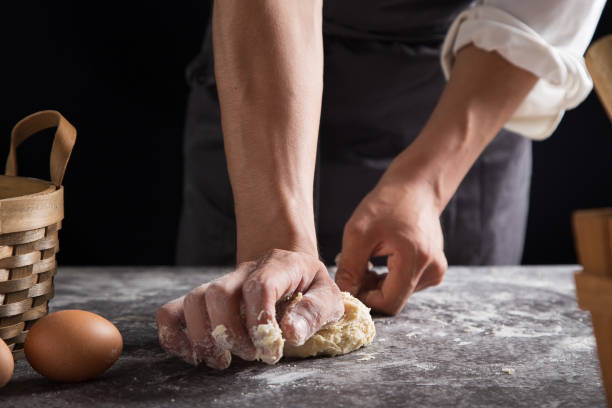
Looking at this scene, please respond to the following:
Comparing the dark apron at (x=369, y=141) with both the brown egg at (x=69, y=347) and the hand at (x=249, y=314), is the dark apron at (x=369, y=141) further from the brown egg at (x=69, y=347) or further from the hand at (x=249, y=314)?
the brown egg at (x=69, y=347)

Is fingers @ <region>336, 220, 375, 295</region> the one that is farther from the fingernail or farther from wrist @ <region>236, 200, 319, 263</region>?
the fingernail

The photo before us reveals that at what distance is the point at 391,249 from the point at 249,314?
38 cm

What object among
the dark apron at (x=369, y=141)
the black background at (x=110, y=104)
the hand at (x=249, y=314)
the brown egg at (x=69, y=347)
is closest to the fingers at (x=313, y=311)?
the hand at (x=249, y=314)

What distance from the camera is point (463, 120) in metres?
1.35

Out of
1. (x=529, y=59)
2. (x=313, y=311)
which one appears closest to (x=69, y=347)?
(x=313, y=311)

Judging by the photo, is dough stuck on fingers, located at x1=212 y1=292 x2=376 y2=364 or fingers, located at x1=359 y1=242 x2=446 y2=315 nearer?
dough stuck on fingers, located at x1=212 y1=292 x2=376 y2=364

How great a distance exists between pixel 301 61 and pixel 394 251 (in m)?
0.35

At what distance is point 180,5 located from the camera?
93.9 inches

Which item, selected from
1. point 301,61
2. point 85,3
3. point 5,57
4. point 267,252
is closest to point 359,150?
point 301,61

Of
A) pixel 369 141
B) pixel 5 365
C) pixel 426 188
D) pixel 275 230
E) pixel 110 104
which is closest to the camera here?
pixel 5 365

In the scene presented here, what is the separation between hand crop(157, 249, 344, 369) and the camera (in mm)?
869

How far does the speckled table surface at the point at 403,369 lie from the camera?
2.74ft

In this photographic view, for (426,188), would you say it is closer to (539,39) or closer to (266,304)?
(539,39)

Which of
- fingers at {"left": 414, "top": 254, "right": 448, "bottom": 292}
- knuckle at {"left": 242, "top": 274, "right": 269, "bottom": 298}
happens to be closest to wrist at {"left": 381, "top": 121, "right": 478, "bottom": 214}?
fingers at {"left": 414, "top": 254, "right": 448, "bottom": 292}
